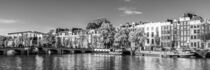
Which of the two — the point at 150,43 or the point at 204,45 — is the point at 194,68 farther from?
the point at 150,43

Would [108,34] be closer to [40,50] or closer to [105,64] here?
[40,50]

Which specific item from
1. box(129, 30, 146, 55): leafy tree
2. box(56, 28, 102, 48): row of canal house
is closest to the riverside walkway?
box(56, 28, 102, 48): row of canal house

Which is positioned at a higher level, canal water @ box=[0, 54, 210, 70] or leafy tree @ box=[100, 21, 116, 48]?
leafy tree @ box=[100, 21, 116, 48]

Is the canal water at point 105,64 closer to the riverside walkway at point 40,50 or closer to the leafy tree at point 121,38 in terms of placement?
the leafy tree at point 121,38

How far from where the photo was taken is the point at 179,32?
12456 centimetres

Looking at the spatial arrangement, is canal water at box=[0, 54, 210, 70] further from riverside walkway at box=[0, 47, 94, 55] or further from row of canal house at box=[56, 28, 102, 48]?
row of canal house at box=[56, 28, 102, 48]

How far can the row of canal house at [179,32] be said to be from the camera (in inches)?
4547

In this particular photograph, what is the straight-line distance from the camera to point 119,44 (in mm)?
135125

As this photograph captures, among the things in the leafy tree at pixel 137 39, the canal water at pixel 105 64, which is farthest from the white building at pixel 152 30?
the canal water at pixel 105 64

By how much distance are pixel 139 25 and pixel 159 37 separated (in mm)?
18061

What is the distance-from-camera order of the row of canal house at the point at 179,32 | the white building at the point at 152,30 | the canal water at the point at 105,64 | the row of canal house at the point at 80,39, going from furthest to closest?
the row of canal house at the point at 80,39 → the white building at the point at 152,30 → the row of canal house at the point at 179,32 → the canal water at the point at 105,64

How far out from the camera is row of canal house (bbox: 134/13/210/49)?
4547 inches

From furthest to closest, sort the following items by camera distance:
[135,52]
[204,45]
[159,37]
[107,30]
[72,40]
→ [72,40]
[107,30]
[159,37]
[135,52]
[204,45]

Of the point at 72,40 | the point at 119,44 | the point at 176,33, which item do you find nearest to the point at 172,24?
the point at 176,33
